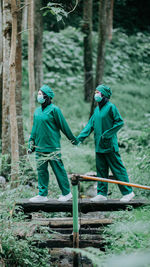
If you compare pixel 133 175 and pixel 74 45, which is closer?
pixel 133 175

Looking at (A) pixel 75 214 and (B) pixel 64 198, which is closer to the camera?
(A) pixel 75 214

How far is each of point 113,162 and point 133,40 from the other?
16864 millimetres

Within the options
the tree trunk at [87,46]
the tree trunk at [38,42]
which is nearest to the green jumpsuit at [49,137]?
the tree trunk at [38,42]

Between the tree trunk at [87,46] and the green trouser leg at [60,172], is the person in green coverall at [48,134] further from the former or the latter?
the tree trunk at [87,46]

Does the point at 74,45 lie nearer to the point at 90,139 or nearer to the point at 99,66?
the point at 99,66

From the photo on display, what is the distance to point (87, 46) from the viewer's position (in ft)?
46.2

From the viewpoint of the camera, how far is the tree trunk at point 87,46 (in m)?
13.3

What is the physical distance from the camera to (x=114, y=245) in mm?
4371

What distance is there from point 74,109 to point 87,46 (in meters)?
2.76

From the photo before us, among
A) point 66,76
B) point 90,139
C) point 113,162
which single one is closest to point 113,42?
point 66,76

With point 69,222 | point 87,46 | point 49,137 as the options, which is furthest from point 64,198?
point 87,46

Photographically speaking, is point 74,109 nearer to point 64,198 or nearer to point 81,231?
point 64,198

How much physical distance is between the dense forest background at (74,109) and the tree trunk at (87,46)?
31 cm

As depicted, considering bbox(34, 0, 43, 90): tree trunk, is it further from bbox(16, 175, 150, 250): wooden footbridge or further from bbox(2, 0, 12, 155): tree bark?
bbox(16, 175, 150, 250): wooden footbridge
